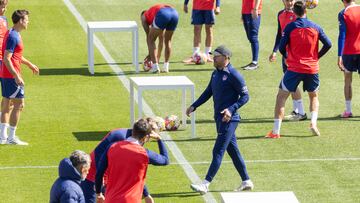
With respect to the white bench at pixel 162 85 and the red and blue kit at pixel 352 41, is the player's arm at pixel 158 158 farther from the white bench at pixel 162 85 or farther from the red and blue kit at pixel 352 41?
the red and blue kit at pixel 352 41

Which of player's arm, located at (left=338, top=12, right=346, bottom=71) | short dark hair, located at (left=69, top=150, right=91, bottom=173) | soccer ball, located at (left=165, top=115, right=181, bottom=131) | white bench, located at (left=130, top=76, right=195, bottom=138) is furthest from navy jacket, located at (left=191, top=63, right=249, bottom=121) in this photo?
player's arm, located at (left=338, top=12, right=346, bottom=71)

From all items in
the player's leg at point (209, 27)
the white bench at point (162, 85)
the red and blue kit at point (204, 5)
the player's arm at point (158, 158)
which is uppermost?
the player's arm at point (158, 158)

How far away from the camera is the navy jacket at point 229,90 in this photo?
16.0 metres

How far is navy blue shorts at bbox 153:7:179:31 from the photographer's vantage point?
24453mm

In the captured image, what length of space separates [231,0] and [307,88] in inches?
658

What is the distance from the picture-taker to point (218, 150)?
52.7 feet

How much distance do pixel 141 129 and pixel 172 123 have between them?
7186mm

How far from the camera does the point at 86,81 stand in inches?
965

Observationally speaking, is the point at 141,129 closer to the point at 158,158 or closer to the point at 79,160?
the point at 158,158

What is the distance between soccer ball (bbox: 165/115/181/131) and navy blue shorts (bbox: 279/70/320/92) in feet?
6.47

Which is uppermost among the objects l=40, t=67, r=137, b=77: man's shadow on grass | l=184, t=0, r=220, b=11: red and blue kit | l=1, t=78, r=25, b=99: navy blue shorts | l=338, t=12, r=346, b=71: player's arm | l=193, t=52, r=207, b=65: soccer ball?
l=338, t=12, r=346, b=71: player's arm

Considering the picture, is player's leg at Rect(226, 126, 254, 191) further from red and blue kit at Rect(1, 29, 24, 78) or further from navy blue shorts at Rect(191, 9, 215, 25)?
navy blue shorts at Rect(191, 9, 215, 25)

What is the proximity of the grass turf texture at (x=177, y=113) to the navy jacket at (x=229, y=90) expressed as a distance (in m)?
1.27

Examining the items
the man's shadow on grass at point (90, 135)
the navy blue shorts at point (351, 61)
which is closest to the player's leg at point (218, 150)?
the man's shadow on grass at point (90, 135)
